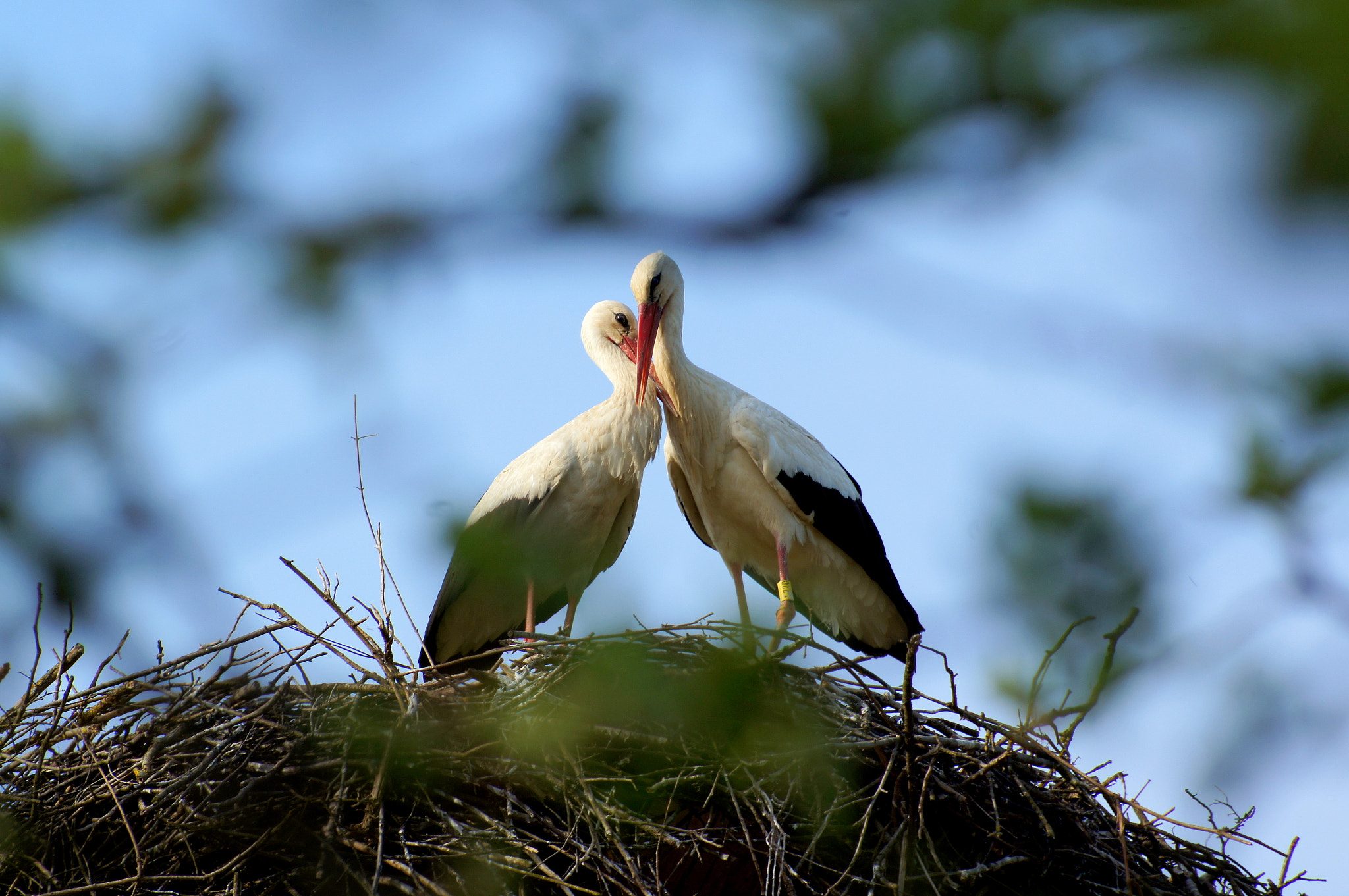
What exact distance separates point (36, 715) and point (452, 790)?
126 centimetres

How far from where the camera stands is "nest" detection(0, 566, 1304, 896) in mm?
3105

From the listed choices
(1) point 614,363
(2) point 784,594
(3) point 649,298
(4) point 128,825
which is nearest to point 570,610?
(2) point 784,594

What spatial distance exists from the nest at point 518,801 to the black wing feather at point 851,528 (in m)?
1.30

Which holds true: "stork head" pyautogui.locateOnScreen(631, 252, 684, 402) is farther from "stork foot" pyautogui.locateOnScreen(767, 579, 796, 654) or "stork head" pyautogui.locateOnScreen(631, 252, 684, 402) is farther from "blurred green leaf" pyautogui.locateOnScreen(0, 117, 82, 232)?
"blurred green leaf" pyautogui.locateOnScreen(0, 117, 82, 232)

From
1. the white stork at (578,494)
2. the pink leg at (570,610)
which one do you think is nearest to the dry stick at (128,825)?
the white stork at (578,494)

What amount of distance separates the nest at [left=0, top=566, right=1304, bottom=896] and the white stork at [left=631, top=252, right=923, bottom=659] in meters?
1.31

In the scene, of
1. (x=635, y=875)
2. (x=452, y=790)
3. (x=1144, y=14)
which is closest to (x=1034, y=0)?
(x=1144, y=14)

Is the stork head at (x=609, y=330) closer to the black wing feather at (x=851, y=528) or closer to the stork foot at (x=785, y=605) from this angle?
the black wing feather at (x=851, y=528)

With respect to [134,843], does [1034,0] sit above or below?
above

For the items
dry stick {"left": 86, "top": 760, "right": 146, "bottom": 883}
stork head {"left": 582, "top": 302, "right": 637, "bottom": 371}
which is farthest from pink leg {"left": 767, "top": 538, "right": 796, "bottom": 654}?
dry stick {"left": 86, "top": 760, "right": 146, "bottom": 883}

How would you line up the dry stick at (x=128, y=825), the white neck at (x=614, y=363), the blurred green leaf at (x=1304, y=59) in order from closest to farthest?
the blurred green leaf at (x=1304, y=59), the dry stick at (x=128, y=825), the white neck at (x=614, y=363)

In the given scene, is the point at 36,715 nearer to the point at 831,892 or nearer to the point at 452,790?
the point at 452,790

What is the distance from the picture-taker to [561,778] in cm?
325

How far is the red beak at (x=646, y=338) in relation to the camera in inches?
188
